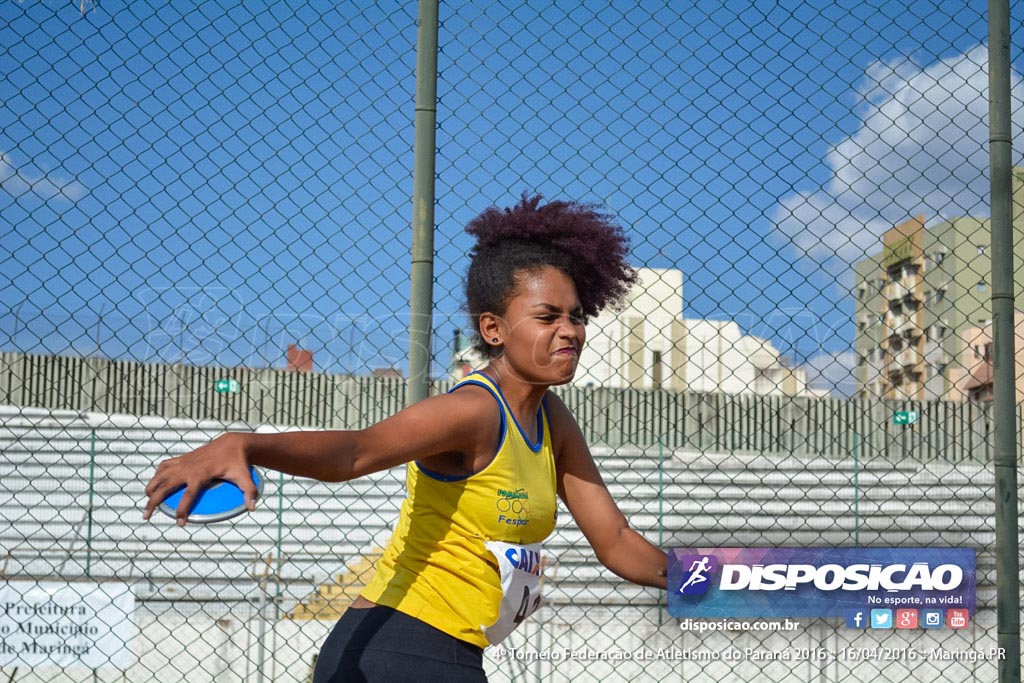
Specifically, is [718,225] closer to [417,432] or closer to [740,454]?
[417,432]

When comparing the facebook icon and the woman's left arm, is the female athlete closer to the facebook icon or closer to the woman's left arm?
the woman's left arm

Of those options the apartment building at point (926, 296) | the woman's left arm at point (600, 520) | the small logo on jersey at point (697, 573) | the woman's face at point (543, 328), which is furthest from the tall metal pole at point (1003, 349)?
the woman's face at point (543, 328)

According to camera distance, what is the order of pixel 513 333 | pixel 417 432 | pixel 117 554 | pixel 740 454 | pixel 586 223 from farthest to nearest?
pixel 117 554
pixel 740 454
pixel 586 223
pixel 513 333
pixel 417 432

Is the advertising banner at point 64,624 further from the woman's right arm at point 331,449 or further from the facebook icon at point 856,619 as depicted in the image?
the facebook icon at point 856,619

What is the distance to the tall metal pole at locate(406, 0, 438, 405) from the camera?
3441 millimetres

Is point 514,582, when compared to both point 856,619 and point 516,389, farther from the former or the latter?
point 856,619

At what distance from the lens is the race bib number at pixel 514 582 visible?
2.23 m

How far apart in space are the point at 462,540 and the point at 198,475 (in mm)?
787

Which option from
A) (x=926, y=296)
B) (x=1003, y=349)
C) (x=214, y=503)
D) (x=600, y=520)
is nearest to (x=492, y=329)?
(x=600, y=520)

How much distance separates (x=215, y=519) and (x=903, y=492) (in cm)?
1058

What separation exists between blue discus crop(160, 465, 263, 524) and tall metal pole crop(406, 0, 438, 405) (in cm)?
178

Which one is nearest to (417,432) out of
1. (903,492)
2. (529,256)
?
(529,256)

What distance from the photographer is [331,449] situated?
72.0 inches

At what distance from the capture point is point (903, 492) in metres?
10.8
